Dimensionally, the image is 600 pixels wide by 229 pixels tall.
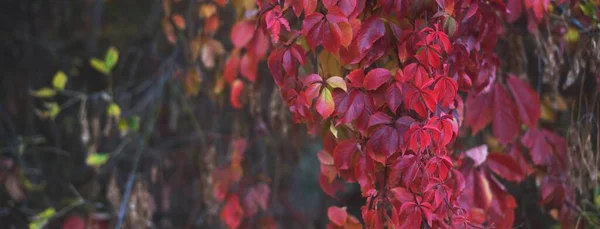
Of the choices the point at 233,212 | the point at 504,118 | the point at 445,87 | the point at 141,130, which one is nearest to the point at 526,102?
the point at 504,118

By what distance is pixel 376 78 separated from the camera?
106cm

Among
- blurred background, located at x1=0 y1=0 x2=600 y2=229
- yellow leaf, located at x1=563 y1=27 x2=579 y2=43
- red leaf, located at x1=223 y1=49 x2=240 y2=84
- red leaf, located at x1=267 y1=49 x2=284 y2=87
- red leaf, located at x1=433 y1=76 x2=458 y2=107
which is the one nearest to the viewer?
red leaf, located at x1=433 y1=76 x2=458 y2=107

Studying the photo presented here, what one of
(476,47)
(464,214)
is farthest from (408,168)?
(476,47)

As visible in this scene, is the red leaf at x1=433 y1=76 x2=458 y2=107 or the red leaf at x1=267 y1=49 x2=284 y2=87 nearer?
the red leaf at x1=433 y1=76 x2=458 y2=107

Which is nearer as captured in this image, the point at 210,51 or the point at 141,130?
the point at 210,51

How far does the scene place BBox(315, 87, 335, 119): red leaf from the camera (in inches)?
41.3

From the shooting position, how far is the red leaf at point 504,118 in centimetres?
141

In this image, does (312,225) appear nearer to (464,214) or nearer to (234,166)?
(234,166)

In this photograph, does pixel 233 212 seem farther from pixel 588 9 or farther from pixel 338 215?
pixel 588 9

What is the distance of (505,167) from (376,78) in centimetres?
50

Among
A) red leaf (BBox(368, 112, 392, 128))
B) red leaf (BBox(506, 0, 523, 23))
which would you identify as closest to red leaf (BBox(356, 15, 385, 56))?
red leaf (BBox(368, 112, 392, 128))

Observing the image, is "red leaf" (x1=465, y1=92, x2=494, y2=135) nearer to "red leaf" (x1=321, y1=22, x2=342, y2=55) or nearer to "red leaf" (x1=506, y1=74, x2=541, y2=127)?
"red leaf" (x1=506, y1=74, x2=541, y2=127)

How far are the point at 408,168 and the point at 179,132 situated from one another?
6.17ft

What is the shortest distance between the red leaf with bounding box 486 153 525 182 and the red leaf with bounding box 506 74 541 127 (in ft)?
0.34
